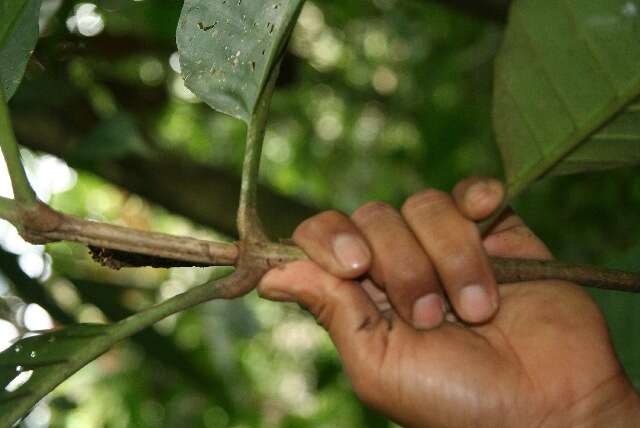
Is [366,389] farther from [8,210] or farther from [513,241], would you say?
[8,210]

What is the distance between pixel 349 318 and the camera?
1.01 meters

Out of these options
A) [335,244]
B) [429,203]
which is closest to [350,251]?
[335,244]

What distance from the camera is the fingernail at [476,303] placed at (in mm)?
978

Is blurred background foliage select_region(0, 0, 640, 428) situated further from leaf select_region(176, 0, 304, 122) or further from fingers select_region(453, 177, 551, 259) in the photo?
leaf select_region(176, 0, 304, 122)

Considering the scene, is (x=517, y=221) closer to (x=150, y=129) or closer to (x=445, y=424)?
(x=445, y=424)

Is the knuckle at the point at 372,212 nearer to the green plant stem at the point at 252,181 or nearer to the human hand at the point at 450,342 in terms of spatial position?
the human hand at the point at 450,342

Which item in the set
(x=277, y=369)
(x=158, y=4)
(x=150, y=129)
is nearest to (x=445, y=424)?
(x=158, y=4)

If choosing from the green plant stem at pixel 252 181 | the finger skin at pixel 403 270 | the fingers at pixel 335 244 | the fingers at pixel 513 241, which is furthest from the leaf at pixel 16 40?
the fingers at pixel 513 241

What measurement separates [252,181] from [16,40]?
0.86ft

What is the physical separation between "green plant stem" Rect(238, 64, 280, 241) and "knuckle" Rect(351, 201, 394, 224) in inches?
10.1

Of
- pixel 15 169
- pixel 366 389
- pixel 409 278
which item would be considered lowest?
pixel 366 389

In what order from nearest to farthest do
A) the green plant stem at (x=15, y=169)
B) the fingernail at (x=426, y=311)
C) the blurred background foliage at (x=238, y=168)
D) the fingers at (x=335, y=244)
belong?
1. the green plant stem at (x=15, y=169)
2. the fingers at (x=335, y=244)
3. the fingernail at (x=426, y=311)
4. the blurred background foliage at (x=238, y=168)

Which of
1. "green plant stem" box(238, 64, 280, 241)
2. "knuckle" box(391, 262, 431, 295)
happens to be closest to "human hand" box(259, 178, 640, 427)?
"knuckle" box(391, 262, 431, 295)

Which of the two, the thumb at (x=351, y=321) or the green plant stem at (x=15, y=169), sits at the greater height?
the green plant stem at (x=15, y=169)
